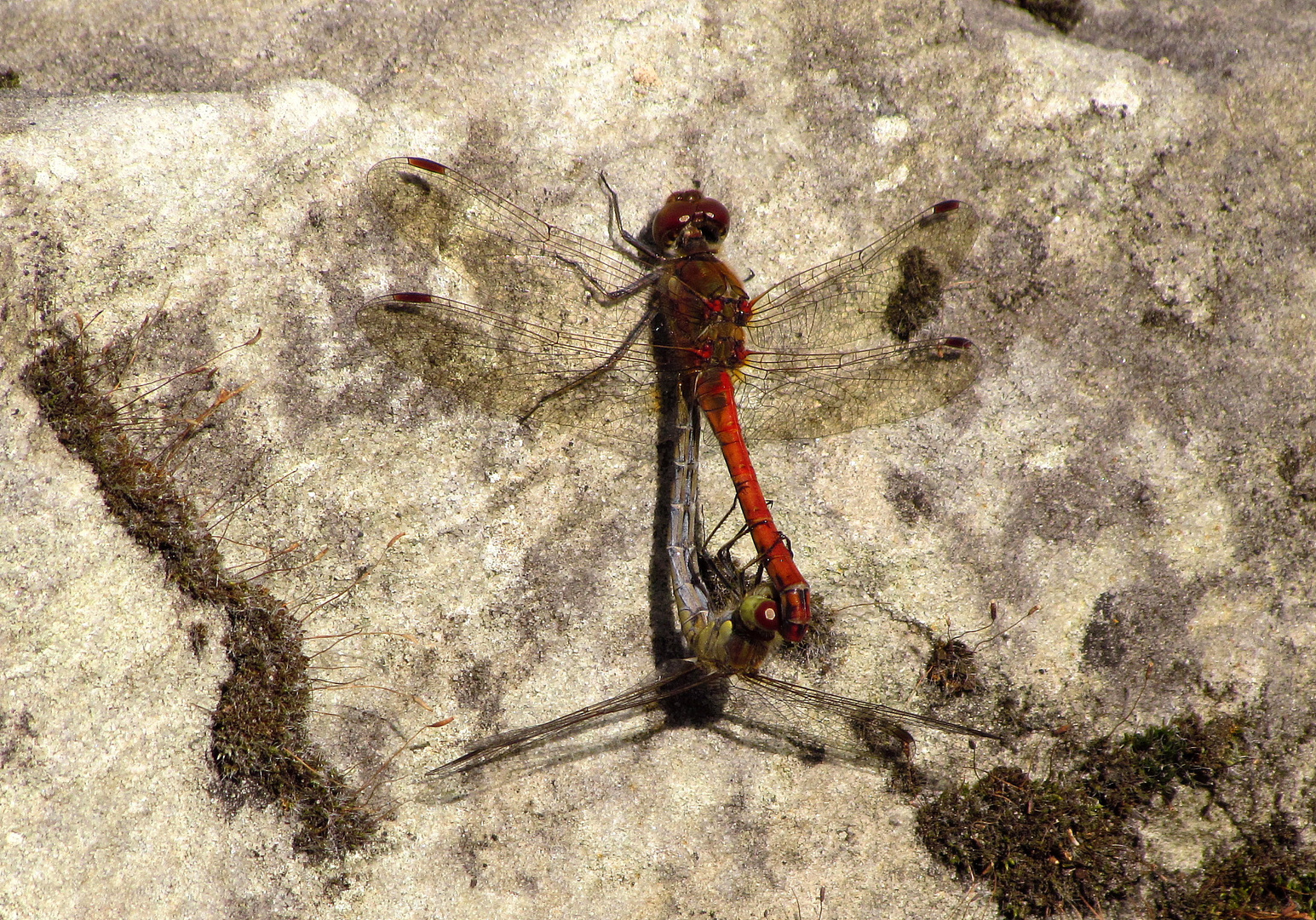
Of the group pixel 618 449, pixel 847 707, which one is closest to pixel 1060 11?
pixel 618 449

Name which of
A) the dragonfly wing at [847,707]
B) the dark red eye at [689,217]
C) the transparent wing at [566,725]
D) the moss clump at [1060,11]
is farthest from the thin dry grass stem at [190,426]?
the moss clump at [1060,11]

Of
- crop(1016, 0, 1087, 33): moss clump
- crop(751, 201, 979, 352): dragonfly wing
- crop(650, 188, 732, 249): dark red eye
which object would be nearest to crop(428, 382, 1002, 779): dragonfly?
crop(751, 201, 979, 352): dragonfly wing

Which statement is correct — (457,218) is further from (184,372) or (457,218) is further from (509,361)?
(184,372)

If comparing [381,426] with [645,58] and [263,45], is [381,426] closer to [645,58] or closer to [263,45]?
[263,45]

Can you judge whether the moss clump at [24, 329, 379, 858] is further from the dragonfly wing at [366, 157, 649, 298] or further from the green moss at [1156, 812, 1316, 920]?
the green moss at [1156, 812, 1316, 920]

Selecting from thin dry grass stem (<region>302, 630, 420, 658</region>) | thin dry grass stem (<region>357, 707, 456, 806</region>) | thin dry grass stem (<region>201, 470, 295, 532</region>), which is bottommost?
thin dry grass stem (<region>357, 707, 456, 806</region>)

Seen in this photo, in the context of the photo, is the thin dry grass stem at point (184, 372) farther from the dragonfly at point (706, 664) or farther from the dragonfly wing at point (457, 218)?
the dragonfly at point (706, 664)

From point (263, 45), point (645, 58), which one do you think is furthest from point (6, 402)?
point (645, 58)
